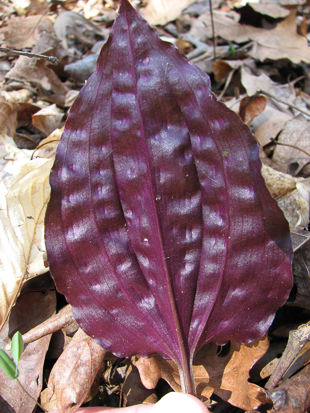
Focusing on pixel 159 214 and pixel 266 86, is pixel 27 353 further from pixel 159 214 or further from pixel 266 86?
pixel 266 86

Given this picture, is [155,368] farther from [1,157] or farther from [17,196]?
[1,157]

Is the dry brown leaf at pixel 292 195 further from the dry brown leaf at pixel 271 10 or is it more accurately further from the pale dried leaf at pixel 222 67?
the dry brown leaf at pixel 271 10

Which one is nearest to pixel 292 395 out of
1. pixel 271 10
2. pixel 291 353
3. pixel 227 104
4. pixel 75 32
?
pixel 291 353

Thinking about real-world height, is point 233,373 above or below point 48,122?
below

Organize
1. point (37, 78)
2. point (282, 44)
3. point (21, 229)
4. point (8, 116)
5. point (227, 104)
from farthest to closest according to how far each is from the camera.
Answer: point (282, 44), point (37, 78), point (227, 104), point (8, 116), point (21, 229)

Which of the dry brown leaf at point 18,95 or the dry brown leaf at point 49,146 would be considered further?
the dry brown leaf at point 18,95

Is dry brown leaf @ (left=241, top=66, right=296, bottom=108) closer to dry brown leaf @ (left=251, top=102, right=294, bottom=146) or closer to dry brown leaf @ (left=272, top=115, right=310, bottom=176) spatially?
dry brown leaf @ (left=251, top=102, right=294, bottom=146)

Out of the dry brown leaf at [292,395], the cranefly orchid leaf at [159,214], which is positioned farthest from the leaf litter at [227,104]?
the cranefly orchid leaf at [159,214]
